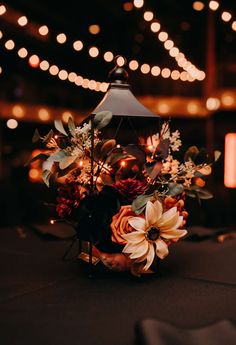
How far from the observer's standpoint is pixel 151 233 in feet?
3.56

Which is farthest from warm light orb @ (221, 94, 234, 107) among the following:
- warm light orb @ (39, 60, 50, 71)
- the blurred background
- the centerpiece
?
the centerpiece

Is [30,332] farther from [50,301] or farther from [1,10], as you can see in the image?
[1,10]

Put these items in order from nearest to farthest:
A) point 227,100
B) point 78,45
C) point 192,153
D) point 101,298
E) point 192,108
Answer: point 101,298
point 192,153
point 78,45
point 227,100
point 192,108

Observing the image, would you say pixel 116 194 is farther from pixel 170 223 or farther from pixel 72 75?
pixel 72 75

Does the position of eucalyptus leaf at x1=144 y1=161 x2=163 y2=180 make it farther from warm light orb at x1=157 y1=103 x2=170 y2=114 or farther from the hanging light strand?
warm light orb at x1=157 y1=103 x2=170 y2=114

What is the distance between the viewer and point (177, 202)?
1.17 metres

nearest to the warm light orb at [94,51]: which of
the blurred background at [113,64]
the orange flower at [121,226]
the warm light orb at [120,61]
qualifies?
the warm light orb at [120,61]

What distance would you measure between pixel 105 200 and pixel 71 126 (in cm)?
21

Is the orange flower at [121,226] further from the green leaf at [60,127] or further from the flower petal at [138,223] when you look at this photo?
the green leaf at [60,127]

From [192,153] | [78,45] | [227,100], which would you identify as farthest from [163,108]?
[192,153]

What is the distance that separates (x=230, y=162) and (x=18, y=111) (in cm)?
620

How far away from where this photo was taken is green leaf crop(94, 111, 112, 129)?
1.12m

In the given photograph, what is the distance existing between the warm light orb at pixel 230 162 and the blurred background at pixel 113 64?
0.02 metres

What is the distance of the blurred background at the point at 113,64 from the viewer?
24.1ft
